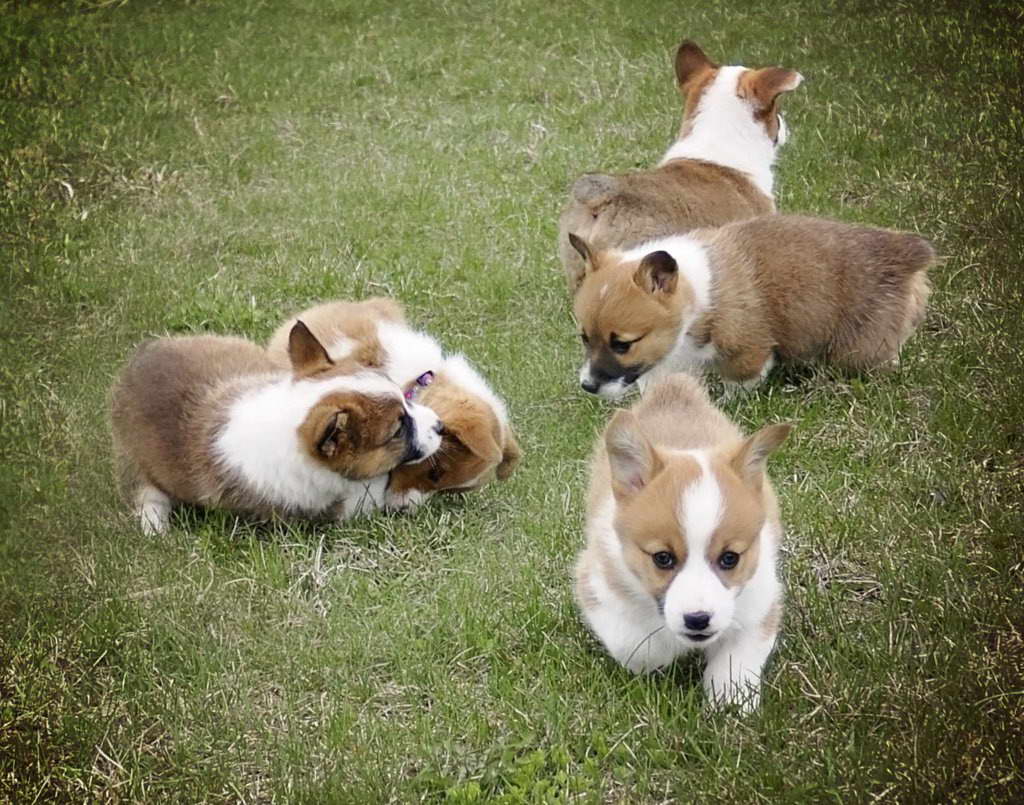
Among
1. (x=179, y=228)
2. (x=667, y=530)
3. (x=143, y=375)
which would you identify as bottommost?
(x=179, y=228)

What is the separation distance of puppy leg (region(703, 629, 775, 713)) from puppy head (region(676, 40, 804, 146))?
401cm

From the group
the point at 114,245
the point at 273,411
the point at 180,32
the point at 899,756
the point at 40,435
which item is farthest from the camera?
the point at 180,32

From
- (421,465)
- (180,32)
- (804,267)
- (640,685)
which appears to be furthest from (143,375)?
(180,32)

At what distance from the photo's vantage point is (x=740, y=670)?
340 cm

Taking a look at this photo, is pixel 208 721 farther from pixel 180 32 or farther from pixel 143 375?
pixel 180 32

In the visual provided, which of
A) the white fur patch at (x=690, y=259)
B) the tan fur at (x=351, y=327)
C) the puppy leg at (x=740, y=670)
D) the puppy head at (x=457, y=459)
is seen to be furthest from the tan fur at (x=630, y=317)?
the puppy leg at (x=740, y=670)

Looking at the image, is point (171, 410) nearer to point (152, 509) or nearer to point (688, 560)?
point (152, 509)

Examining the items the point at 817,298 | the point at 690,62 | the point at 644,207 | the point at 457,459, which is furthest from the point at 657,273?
the point at 690,62

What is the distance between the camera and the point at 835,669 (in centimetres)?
345

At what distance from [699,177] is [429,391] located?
7.31 ft

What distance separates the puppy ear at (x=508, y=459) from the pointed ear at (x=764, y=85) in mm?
2775

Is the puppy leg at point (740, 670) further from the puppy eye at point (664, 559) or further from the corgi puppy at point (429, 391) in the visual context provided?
the corgi puppy at point (429, 391)

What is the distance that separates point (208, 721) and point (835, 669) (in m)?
1.79

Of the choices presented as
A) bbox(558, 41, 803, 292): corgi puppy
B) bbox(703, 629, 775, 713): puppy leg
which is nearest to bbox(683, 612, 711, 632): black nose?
bbox(703, 629, 775, 713): puppy leg
